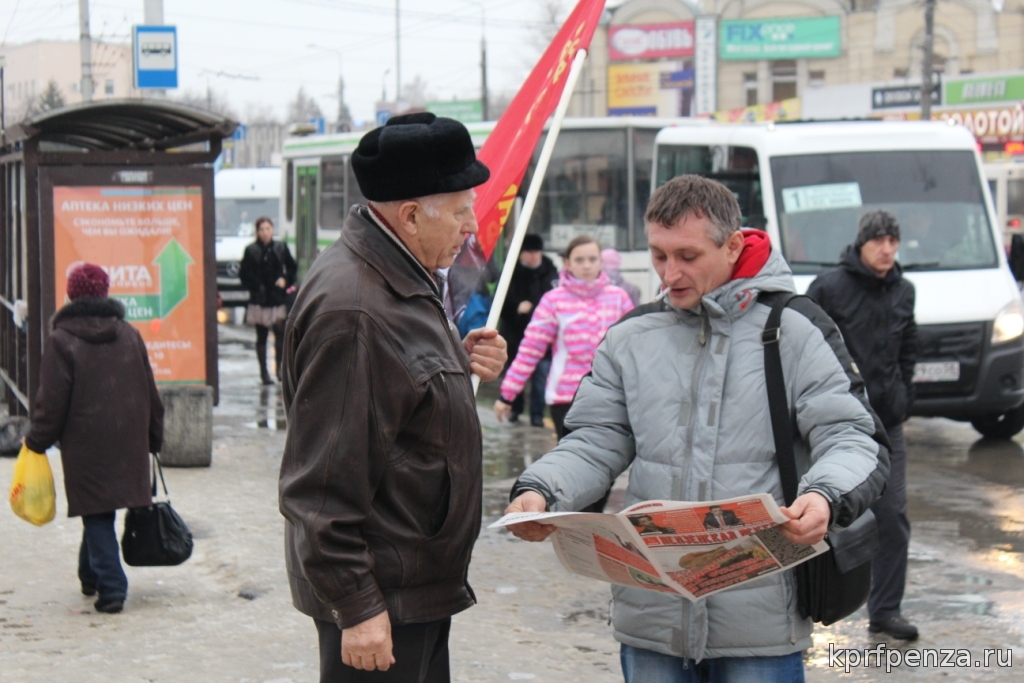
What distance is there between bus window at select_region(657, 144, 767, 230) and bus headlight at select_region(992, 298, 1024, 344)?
206cm

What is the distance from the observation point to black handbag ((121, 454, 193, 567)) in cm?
610

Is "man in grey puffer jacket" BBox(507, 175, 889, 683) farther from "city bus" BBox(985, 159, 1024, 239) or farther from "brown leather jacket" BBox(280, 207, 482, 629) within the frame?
"city bus" BBox(985, 159, 1024, 239)

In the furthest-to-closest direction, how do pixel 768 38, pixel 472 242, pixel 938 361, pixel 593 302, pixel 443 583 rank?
pixel 768 38 → pixel 938 361 → pixel 593 302 → pixel 472 242 → pixel 443 583

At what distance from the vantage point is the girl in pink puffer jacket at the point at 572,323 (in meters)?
7.83

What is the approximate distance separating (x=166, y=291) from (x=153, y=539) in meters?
4.28

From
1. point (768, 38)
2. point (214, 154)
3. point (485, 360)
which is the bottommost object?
point (485, 360)

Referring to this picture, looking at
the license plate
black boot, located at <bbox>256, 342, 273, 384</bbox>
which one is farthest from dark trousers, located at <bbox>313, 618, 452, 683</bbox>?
black boot, located at <bbox>256, 342, 273, 384</bbox>

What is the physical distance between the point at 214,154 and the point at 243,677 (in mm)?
5667

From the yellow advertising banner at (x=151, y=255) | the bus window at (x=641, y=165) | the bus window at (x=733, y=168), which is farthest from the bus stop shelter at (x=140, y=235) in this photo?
the bus window at (x=641, y=165)

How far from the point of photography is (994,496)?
893 cm

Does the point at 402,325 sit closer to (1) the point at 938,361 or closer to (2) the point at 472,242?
(2) the point at 472,242

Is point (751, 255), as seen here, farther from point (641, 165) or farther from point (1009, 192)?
point (1009, 192)

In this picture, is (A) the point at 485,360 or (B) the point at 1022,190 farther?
(B) the point at 1022,190

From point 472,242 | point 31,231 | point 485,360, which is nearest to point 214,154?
point 31,231
